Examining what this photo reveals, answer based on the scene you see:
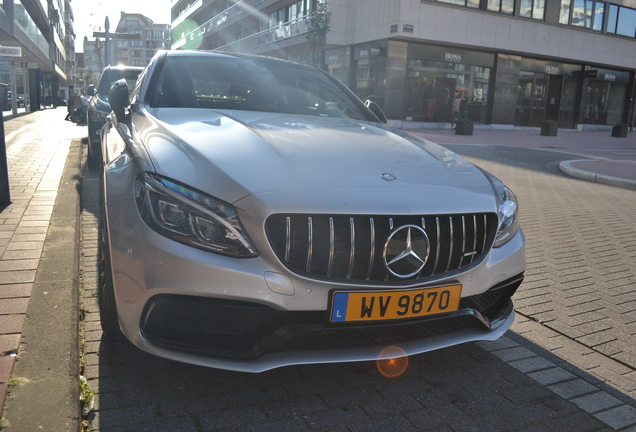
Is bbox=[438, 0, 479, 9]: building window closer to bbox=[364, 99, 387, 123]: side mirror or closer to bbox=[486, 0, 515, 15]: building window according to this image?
bbox=[486, 0, 515, 15]: building window

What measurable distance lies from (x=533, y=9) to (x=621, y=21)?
7.82 metres

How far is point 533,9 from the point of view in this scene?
30.7 m

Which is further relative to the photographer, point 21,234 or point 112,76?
point 112,76

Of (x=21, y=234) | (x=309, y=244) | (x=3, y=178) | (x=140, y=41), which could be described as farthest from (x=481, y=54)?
(x=140, y=41)

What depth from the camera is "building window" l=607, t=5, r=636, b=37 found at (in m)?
34.1

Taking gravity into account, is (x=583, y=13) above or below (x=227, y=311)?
above

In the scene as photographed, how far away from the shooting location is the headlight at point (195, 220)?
221 cm

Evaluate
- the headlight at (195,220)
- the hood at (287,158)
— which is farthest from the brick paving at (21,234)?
the hood at (287,158)

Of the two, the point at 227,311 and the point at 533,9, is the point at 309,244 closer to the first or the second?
Answer: the point at 227,311

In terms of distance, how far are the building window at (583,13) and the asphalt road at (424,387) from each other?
106ft

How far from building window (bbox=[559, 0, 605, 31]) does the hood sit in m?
33.0

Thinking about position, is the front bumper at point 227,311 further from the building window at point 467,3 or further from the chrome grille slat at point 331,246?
the building window at point 467,3

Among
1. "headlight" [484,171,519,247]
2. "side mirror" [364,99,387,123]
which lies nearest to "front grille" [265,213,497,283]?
"headlight" [484,171,519,247]

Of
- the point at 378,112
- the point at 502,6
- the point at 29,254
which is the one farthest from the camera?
the point at 502,6
